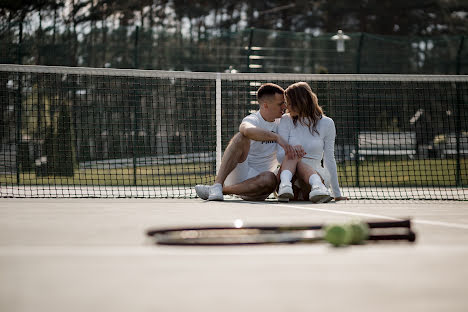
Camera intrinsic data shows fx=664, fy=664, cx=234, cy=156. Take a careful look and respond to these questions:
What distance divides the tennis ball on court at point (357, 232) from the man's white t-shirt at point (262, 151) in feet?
11.7

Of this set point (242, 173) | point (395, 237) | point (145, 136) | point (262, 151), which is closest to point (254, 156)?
point (262, 151)

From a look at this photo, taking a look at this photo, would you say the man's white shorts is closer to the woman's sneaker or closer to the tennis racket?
the woman's sneaker

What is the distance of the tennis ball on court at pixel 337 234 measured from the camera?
11.2 feet

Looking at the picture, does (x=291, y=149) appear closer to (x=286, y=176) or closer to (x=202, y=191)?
(x=286, y=176)

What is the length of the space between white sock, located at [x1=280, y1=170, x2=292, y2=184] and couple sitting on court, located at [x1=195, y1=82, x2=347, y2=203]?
9cm

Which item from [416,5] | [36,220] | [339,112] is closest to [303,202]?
[36,220]

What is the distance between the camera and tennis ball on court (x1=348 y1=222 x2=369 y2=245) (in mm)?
3473

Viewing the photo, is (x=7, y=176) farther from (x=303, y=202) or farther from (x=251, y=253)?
(x=251, y=253)

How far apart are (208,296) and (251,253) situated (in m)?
0.94

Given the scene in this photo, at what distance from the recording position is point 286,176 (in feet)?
21.2

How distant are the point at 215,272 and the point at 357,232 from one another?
0.98 m

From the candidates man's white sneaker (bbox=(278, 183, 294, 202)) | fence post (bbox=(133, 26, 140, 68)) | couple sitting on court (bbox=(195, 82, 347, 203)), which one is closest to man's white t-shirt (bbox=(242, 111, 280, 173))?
couple sitting on court (bbox=(195, 82, 347, 203))

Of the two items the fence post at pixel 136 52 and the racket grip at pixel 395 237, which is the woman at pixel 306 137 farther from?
the fence post at pixel 136 52

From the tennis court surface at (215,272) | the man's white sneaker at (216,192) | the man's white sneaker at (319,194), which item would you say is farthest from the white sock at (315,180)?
the tennis court surface at (215,272)
